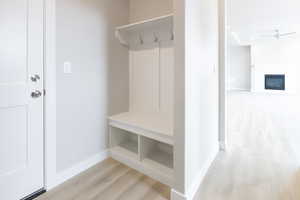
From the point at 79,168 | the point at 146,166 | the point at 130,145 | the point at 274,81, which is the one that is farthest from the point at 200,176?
the point at 274,81

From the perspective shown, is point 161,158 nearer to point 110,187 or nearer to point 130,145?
point 130,145

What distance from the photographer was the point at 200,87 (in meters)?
1.75

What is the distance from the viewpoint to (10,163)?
143 centimetres

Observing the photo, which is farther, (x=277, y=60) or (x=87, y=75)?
(x=277, y=60)

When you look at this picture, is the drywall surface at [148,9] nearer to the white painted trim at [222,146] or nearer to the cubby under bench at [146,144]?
the cubby under bench at [146,144]

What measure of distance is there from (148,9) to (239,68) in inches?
387

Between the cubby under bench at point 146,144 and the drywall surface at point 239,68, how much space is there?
9897mm

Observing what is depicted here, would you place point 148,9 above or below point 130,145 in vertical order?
above

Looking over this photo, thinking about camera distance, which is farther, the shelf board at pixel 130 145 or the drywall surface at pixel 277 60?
the drywall surface at pixel 277 60

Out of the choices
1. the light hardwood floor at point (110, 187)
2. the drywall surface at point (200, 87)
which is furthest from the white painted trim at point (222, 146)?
the light hardwood floor at point (110, 187)

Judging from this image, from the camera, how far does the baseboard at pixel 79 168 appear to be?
1.78m

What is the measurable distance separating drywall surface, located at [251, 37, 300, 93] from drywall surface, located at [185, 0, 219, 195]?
8538 mm

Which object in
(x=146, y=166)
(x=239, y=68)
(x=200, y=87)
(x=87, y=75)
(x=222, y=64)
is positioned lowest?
(x=146, y=166)

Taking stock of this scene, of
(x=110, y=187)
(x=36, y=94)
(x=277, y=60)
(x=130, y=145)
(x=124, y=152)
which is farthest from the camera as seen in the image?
(x=277, y=60)
